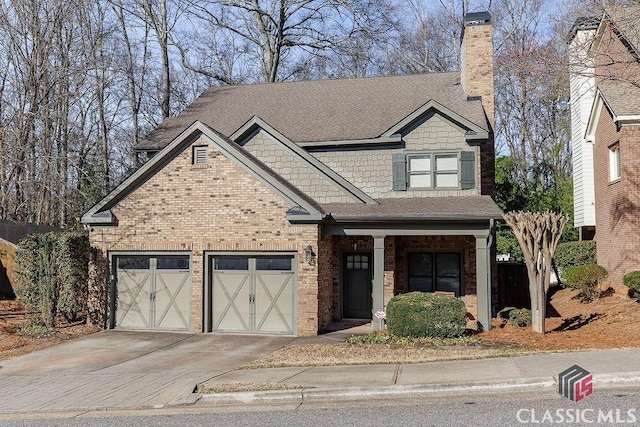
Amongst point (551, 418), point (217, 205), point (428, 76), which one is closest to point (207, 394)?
point (551, 418)

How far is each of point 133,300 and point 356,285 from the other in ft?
20.2

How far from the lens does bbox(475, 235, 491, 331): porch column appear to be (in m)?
14.2

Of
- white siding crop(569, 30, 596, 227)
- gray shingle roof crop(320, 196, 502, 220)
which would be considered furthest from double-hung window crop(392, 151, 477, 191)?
white siding crop(569, 30, 596, 227)

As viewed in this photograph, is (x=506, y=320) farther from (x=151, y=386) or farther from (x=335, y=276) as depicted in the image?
(x=151, y=386)

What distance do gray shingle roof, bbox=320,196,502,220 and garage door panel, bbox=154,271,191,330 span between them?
424 centimetres

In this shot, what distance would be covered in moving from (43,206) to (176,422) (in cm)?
2113

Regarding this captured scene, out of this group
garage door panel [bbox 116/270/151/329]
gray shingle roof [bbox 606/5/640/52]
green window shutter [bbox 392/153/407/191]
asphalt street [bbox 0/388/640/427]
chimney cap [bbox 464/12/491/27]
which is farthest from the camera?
chimney cap [bbox 464/12/491/27]

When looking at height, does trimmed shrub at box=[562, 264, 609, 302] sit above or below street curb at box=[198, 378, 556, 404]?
above

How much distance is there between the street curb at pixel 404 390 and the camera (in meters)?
8.30

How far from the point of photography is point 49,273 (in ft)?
49.4

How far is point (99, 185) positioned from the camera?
1003 inches

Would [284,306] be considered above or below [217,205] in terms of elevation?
below

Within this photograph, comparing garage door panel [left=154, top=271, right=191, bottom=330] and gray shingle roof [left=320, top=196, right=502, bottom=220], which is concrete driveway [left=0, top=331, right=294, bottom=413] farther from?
gray shingle roof [left=320, top=196, right=502, bottom=220]

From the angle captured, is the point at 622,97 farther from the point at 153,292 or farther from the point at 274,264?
the point at 153,292
